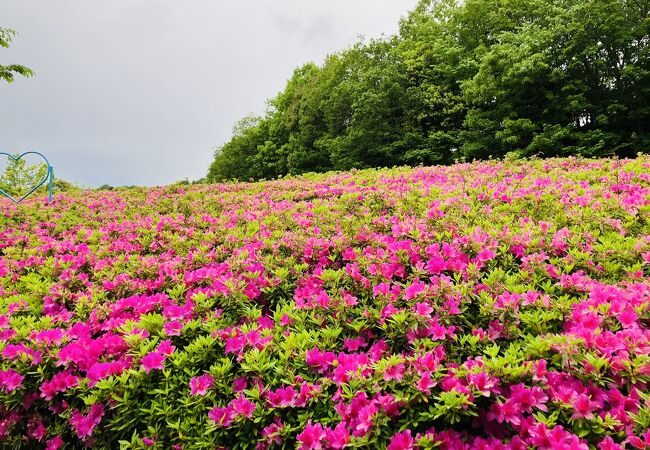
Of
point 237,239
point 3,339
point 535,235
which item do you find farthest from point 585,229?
point 3,339

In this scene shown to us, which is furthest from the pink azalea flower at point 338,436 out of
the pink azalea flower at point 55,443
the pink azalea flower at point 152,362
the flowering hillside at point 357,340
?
the pink azalea flower at point 55,443

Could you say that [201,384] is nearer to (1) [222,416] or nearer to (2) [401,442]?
(1) [222,416]

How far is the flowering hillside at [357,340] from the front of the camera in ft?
6.05

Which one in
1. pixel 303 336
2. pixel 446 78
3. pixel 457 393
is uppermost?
pixel 446 78

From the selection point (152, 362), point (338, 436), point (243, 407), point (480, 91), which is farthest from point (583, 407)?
point (480, 91)

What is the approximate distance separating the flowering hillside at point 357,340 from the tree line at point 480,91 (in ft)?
61.2

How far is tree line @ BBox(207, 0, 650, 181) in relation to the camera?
19812 millimetres

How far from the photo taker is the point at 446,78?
27.7 m

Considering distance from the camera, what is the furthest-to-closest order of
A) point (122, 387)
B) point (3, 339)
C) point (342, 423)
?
point (3, 339), point (122, 387), point (342, 423)

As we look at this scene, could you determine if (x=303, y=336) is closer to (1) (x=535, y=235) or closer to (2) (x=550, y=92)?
(1) (x=535, y=235)

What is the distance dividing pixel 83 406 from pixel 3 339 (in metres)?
0.93

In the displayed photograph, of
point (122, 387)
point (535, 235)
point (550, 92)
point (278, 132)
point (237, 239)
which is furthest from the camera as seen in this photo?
point (278, 132)

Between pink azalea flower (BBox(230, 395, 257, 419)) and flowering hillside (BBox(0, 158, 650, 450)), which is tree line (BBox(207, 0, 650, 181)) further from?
pink azalea flower (BBox(230, 395, 257, 419))

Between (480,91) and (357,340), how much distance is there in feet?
73.1
